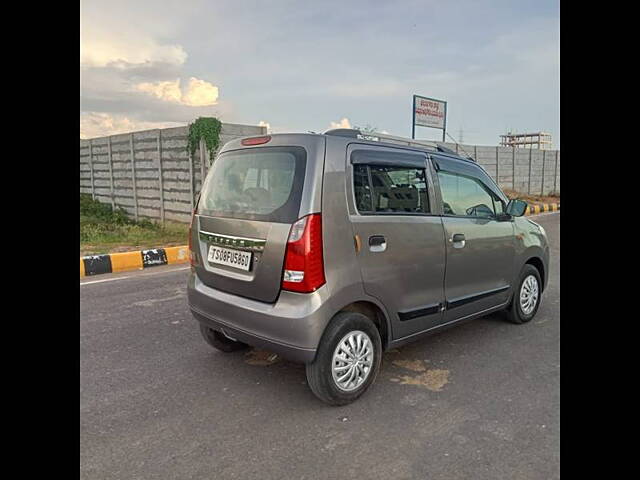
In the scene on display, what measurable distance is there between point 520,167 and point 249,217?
68.0 feet

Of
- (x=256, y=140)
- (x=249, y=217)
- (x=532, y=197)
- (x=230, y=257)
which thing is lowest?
(x=230, y=257)

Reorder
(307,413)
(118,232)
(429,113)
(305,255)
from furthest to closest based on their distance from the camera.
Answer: (429,113)
(118,232)
(307,413)
(305,255)

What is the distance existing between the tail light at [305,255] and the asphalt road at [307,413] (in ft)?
2.79

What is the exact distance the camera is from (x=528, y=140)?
31.4 m

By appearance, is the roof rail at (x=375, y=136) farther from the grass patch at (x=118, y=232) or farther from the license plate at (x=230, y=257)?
the grass patch at (x=118, y=232)

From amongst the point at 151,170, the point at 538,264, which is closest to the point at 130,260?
the point at 151,170

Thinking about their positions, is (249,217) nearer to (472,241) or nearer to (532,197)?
(472,241)

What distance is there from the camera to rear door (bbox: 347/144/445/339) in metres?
3.08

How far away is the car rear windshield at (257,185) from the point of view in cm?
289

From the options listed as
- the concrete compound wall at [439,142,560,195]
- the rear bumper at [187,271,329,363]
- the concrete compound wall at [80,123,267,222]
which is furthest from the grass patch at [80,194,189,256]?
the concrete compound wall at [439,142,560,195]

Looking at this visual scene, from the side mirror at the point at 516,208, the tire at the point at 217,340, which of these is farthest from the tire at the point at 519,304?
the tire at the point at 217,340

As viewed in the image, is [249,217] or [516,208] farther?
[516,208]
